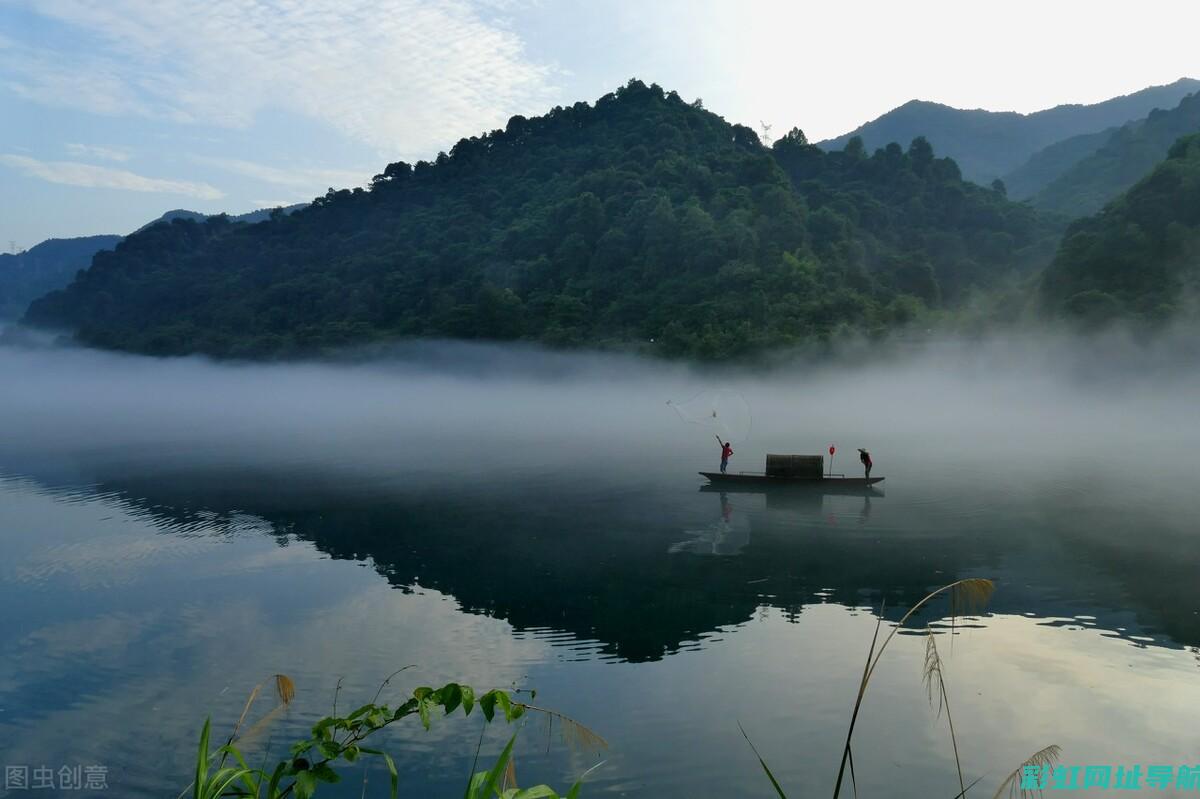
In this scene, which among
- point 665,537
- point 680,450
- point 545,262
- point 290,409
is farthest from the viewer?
point 545,262

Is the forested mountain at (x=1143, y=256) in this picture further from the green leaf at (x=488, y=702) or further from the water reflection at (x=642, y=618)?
the green leaf at (x=488, y=702)

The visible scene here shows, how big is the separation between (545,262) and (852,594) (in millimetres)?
135139

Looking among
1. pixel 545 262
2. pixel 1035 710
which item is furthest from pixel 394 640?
pixel 545 262

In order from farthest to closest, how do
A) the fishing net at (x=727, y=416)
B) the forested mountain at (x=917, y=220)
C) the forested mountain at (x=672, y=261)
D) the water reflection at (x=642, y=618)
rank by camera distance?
the forested mountain at (x=917, y=220) < the forested mountain at (x=672, y=261) < the fishing net at (x=727, y=416) < the water reflection at (x=642, y=618)

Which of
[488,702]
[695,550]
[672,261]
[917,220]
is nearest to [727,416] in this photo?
[695,550]

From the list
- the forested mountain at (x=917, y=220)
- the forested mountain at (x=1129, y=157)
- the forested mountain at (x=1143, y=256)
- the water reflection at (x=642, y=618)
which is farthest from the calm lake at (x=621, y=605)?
the forested mountain at (x=1129, y=157)

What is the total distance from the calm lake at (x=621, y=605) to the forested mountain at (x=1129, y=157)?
133168mm

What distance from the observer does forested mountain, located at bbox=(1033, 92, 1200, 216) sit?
176m

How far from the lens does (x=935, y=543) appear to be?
36531mm

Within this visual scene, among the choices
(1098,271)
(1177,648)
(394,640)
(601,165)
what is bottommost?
(394,640)

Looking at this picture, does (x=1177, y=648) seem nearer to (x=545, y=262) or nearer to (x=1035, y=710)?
(x=1035, y=710)

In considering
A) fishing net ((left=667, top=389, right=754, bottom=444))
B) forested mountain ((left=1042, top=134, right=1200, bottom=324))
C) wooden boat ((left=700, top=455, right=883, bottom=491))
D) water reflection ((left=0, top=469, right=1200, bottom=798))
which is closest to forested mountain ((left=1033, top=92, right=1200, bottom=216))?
forested mountain ((left=1042, top=134, right=1200, bottom=324))

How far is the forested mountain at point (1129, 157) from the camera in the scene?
577 feet

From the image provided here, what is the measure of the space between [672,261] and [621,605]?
123 m
